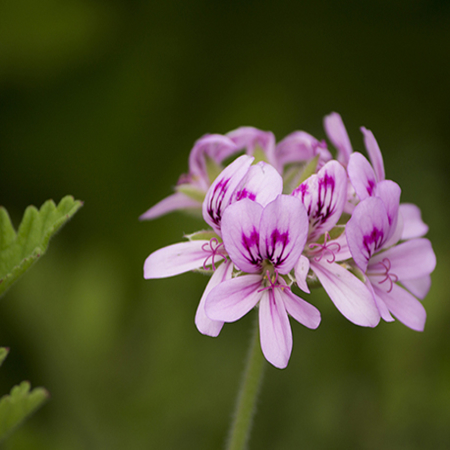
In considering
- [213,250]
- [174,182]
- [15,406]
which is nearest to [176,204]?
[213,250]

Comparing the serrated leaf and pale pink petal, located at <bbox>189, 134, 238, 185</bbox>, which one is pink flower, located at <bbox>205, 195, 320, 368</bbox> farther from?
pale pink petal, located at <bbox>189, 134, 238, 185</bbox>

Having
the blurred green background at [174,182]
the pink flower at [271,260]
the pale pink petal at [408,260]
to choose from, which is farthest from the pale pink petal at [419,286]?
the blurred green background at [174,182]

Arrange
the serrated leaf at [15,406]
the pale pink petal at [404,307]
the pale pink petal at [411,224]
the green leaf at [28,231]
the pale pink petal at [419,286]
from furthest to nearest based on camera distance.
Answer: the pale pink petal at [411,224] → the pale pink petal at [419,286] → the pale pink petal at [404,307] → the green leaf at [28,231] → the serrated leaf at [15,406]

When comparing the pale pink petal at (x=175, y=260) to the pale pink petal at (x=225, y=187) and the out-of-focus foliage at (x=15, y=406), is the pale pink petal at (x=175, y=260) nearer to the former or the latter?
the pale pink petal at (x=225, y=187)

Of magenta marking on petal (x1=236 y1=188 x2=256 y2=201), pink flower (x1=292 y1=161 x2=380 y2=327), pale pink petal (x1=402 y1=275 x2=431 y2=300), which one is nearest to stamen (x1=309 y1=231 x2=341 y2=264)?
pink flower (x1=292 y1=161 x2=380 y2=327)

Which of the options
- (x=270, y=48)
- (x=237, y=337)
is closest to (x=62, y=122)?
(x=270, y=48)

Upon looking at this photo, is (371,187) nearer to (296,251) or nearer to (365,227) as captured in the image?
(365,227)
